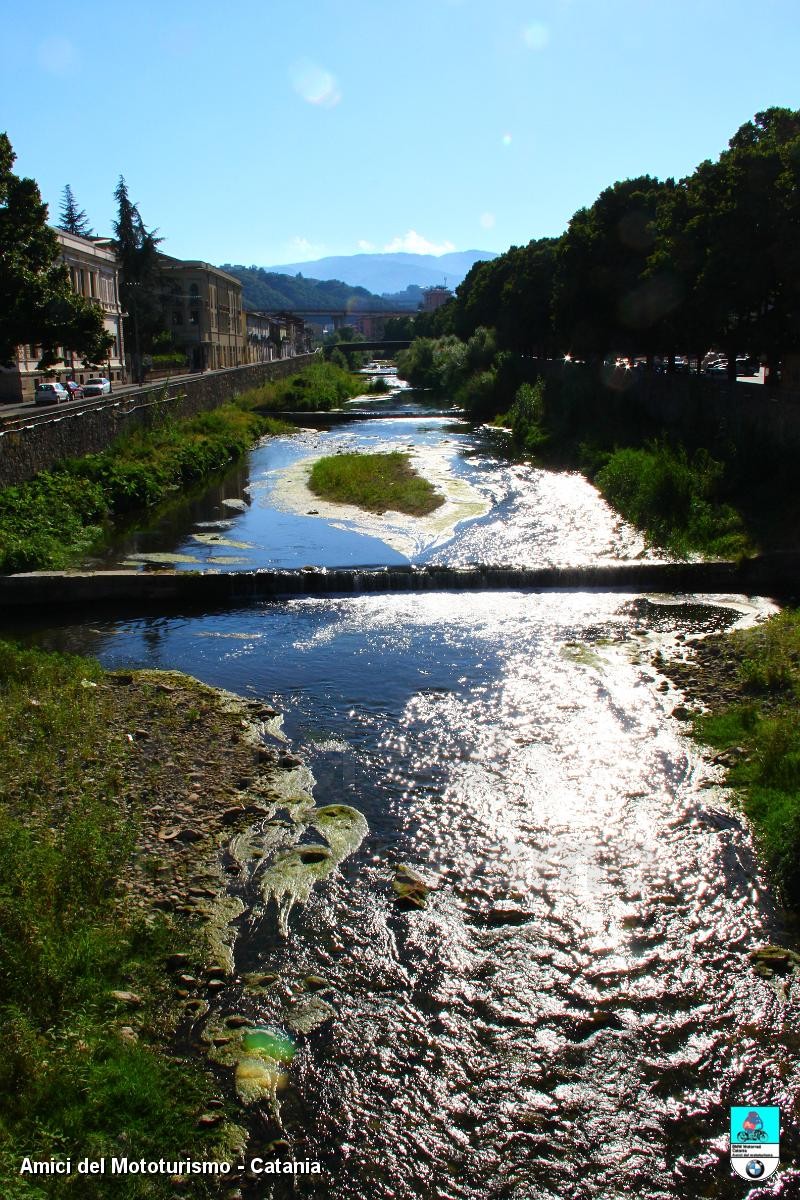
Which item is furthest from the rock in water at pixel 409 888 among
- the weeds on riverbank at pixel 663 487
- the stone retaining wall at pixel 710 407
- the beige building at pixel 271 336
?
the beige building at pixel 271 336

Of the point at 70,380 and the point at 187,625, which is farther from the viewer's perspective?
the point at 70,380

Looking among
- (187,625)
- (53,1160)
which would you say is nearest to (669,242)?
(187,625)

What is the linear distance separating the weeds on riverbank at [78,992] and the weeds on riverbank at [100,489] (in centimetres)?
1495

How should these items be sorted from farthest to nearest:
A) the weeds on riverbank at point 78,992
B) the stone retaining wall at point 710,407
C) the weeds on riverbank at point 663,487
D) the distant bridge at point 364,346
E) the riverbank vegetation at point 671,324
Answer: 1. the distant bridge at point 364,346
2. the stone retaining wall at point 710,407
3. the riverbank vegetation at point 671,324
4. the weeds on riverbank at point 663,487
5. the weeds on riverbank at point 78,992

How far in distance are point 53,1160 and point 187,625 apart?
55.6 feet

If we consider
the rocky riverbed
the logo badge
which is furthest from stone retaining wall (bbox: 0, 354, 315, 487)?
the logo badge

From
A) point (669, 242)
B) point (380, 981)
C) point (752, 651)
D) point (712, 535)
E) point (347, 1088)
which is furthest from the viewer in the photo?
point (669, 242)

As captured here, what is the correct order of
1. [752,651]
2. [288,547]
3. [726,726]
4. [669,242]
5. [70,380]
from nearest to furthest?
[726,726], [752,651], [288,547], [669,242], [70,380]

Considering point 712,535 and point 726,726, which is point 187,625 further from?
point 712,535

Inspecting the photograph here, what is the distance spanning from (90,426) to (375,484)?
39.3 feet

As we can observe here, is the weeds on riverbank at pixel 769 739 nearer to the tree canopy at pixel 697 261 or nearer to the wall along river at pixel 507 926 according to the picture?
the wall along river at pixel 507 926

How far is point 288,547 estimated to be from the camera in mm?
31438

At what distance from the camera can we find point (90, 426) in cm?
3984

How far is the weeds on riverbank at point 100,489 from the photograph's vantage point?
28.6m
